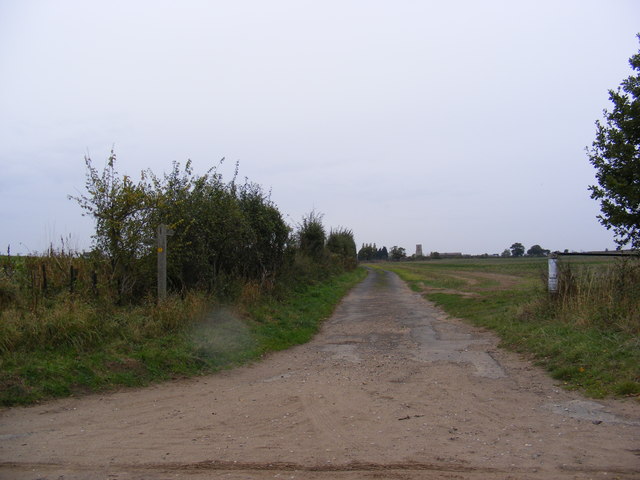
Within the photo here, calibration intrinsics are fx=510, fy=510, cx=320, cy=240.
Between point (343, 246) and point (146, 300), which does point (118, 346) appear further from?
point (343, 246)

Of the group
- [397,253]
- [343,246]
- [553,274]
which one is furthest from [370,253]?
[553,274]

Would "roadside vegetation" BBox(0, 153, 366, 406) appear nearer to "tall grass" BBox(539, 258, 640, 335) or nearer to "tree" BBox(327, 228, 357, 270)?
"tall grass" BBox(539, 258, 640, 335)

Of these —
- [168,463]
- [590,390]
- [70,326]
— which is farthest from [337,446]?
[70,326]

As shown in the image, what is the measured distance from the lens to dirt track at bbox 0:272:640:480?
4293mm

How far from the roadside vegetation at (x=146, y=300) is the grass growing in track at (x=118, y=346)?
20 mm

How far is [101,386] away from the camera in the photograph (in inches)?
275

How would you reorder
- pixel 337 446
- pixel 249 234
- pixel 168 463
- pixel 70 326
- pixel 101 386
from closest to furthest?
pixel 168 463, pixel 337 446, pixel 101 386, pixel 70 326, pixel 249 234

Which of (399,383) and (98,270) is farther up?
(98,270)

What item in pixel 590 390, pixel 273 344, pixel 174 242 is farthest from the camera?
pixel 174 242

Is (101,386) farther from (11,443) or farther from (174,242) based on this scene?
(174,242)

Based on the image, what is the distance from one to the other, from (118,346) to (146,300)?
280 cm

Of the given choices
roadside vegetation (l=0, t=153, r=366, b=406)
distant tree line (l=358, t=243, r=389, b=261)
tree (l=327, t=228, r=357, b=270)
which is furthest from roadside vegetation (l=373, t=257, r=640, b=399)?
distant tree line (l=358, t=243, r=389, b=261)

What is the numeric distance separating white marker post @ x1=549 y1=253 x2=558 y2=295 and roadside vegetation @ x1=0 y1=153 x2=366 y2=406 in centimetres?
594

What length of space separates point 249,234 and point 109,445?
10.9 m
